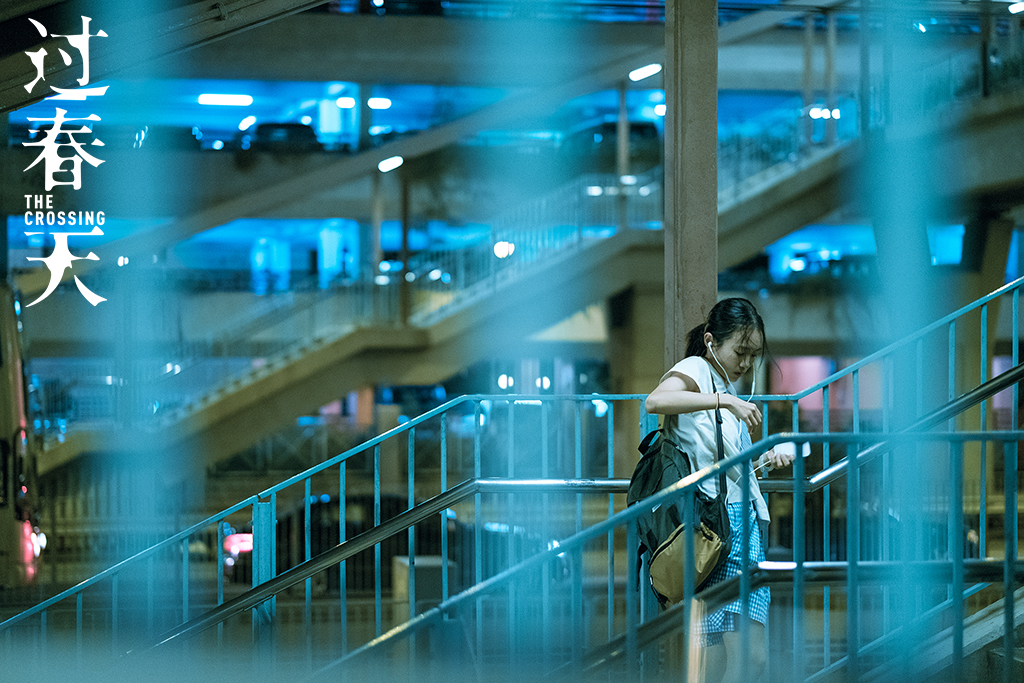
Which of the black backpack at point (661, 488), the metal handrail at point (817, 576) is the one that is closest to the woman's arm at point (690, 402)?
the black backpack at point (661, 488)

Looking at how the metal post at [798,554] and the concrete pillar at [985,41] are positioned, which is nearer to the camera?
the metal post at [798,554]

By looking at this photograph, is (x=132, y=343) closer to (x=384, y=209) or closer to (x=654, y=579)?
(x=384, y=209)

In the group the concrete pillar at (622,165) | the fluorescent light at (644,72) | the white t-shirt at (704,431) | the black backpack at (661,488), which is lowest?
the black backpack at (661,488)

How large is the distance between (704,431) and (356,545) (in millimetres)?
1777

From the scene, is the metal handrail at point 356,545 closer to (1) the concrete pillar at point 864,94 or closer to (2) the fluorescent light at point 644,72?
(1) the concrete pillar at point 864,94

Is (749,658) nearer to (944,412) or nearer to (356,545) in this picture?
(944,412)

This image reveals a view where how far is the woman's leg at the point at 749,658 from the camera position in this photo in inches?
119

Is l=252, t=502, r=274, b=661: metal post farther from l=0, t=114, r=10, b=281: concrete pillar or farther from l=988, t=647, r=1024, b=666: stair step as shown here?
l=0, t=114, r=10, b=281: concrete pillar

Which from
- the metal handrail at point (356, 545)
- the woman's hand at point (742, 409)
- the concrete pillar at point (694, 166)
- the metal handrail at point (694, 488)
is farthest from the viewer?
the concrete pillar at point (694, 166)

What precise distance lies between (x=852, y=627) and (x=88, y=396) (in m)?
11.4

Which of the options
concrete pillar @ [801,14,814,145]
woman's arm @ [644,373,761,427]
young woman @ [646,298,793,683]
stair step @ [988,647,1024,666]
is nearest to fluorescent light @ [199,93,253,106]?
concrete pillar @ [801,14,814,145]

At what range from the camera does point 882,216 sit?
1238 cm

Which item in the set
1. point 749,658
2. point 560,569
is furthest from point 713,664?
point 560,569

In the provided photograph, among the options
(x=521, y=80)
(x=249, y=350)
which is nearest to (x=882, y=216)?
(x=521, y=80)
